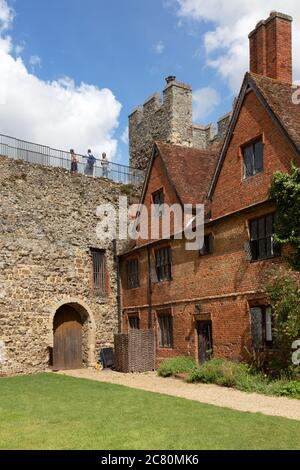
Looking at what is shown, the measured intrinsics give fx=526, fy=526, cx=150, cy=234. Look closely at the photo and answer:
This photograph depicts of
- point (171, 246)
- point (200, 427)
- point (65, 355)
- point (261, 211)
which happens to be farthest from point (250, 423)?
point (65, 355)

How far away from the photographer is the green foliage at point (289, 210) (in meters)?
15.2

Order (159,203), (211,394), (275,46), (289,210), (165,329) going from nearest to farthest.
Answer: (211,394) → (289,210) → (275,46) → (165,329) → (159,203)

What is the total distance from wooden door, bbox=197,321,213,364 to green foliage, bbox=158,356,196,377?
1.43 ft

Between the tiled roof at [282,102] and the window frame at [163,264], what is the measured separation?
25.6ft

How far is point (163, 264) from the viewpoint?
23.1 meters

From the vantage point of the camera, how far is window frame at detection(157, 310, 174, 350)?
869 inches

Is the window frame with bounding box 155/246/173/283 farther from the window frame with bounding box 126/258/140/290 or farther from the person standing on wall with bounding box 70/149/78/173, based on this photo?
the person standing on wall with bounding box 70/149/78/173

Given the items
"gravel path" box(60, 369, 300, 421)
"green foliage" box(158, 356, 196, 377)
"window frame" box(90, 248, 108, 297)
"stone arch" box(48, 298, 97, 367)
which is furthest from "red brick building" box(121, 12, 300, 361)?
"window frame" box(90, 248, 108, 297)

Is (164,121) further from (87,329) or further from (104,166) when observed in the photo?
(87,329)

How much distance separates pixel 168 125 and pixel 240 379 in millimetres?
17720

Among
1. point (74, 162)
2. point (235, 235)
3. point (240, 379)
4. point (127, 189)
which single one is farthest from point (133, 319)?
point (240, 379)

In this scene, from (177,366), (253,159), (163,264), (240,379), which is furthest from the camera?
(163,264)

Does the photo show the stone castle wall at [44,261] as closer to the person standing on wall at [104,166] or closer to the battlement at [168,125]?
the person standing on wall at [104,166]

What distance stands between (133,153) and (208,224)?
14.3 m
